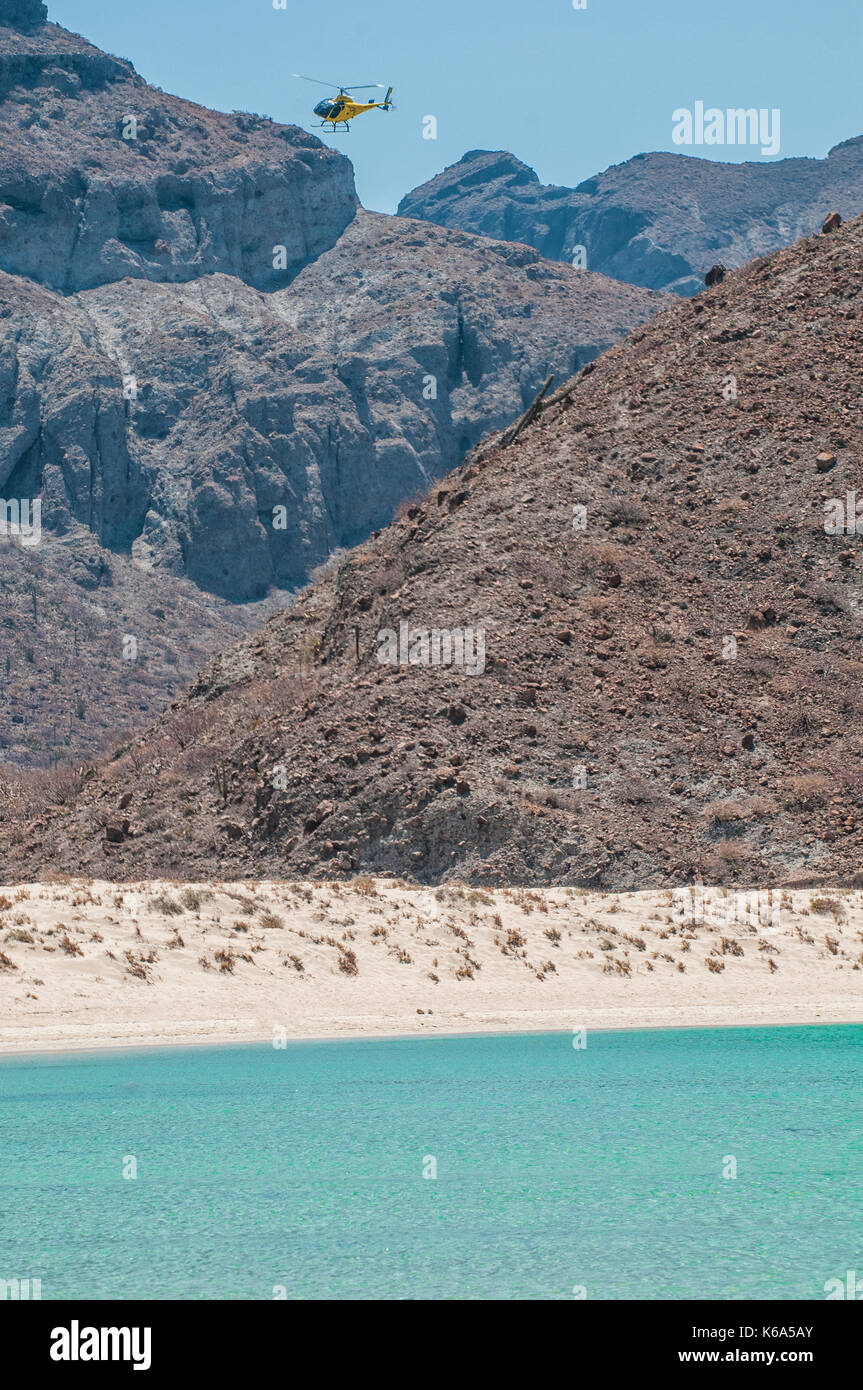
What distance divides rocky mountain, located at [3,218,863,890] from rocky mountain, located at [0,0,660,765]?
65.8 m

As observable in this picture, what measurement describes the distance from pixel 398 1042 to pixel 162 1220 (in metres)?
8.30

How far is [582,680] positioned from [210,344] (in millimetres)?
115102

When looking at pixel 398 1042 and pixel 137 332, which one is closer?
pixel 398 1042

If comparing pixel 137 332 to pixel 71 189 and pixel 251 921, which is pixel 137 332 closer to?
pixel 71 189

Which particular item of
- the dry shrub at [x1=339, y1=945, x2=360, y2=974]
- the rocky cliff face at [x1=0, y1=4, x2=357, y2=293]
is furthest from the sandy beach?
the rocky cliff face at [x1=0, y1=4, x2=357, y2=293]

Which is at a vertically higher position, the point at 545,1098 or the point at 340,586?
the point at 340,586

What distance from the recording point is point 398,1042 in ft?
62.9

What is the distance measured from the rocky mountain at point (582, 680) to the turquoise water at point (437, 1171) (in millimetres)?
13297

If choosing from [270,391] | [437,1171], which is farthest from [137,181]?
Answer: [437,1171]

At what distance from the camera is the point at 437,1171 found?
12.4 m

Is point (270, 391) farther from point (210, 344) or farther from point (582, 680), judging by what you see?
point (582, 680)

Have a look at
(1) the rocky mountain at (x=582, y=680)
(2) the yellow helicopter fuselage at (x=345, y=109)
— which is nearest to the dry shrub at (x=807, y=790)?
(1) the rocky mountain at (x=582, y=680)

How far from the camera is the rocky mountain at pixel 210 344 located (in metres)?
129
